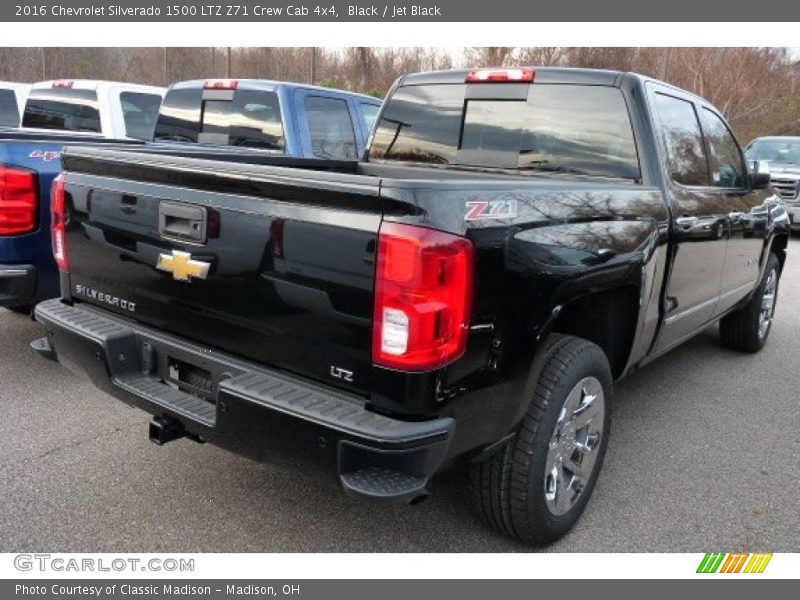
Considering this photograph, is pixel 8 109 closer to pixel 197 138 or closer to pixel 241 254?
pixel 197 138

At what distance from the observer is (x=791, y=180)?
13.2m

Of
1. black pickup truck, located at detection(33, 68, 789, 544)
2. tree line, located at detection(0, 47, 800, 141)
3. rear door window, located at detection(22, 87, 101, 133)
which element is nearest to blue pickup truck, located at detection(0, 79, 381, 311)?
black pickup truck, located at detection(33, 68, 789, 544)

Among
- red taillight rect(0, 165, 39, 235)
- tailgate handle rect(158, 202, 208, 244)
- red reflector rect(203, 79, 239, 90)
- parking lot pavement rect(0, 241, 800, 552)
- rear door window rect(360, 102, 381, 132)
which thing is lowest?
parking lot pavement rect(0, 241, 800, 552)

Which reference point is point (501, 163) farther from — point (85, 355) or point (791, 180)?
point (791, 180)

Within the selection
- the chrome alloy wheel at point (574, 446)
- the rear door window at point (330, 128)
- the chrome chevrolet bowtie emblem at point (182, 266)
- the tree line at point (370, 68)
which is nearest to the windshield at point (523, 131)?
the chrome alloy wheel at point (574, 446)

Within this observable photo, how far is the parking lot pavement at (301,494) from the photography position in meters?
2.80

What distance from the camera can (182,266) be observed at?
2.51m

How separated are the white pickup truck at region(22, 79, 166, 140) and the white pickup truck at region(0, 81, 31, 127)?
2206 mm

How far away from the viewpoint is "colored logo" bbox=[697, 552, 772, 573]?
2754 millimetres

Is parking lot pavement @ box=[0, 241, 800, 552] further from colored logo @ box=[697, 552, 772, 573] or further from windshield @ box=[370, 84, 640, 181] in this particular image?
windshield @ box=[370, 84, 640, 181]

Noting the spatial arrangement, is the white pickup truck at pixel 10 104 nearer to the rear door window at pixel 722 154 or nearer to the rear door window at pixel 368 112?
the rear door window at pixel 368 112

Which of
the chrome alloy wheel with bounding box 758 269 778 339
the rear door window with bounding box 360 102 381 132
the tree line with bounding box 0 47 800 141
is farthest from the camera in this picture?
the tree line with bounding box 0 47 800 141

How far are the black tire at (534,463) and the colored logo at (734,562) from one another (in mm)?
605

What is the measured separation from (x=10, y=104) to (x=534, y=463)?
11223mm
